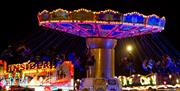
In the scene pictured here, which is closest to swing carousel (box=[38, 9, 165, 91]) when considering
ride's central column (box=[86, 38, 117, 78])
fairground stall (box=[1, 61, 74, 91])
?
ride's central column (box=[86, 38, 117, 78])

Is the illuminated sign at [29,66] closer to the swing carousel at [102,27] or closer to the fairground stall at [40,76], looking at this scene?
the fairground stall at [40,76]

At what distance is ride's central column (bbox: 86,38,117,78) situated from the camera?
104 ft

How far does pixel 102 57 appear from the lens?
31.9m

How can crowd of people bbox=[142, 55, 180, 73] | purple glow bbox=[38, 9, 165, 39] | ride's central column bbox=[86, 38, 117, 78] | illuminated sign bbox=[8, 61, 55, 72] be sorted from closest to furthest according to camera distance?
purple glow bbox=[38, 9, 165, 39], ride's central column bbox=[86, 38, 117, 78], crowd of people bbox=[142, 55, 180, 73], illuminated sign bbox=[8, 61, 55, 72]

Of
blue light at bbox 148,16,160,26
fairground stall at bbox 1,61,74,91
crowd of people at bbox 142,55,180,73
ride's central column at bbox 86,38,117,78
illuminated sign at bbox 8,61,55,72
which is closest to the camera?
blue light at bbox 148,16,160,26

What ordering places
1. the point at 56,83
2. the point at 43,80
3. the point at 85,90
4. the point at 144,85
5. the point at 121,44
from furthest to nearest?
the point at 121,44
the point at 144,85
the point at 43,80
the point at 56,83
the point at 85,90

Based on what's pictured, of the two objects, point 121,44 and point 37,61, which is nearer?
point 37,61

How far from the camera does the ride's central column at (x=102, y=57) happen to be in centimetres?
3184

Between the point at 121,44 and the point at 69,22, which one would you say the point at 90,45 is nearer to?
the point at 69,22

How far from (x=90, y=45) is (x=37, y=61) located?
1626cm

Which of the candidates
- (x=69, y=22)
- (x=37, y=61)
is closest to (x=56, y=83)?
(x=37, y=61)

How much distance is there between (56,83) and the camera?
4062cm

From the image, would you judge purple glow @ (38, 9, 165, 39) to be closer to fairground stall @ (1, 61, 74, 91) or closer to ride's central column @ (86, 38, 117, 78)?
ride's central column @ (86, 38, 117, 78)

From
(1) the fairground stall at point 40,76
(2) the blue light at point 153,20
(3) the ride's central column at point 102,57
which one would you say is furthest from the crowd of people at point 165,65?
(3) the ride's central column at point 102,57
